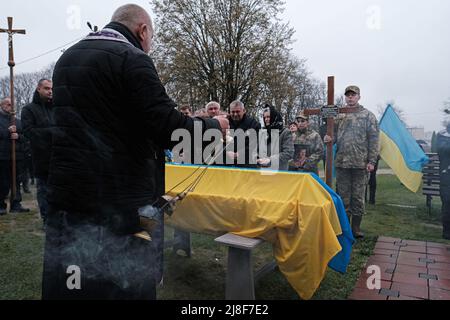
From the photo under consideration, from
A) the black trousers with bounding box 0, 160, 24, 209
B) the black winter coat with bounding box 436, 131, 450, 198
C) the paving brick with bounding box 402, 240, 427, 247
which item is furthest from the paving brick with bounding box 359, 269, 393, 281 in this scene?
the black trousers with bounding box 0, 160, 24, 209

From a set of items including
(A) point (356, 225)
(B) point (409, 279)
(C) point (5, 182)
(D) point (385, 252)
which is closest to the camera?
(B) point (409, 279)

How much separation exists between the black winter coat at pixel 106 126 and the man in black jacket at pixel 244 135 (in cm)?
302

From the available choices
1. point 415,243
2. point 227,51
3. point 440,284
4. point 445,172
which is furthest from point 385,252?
point 227,51

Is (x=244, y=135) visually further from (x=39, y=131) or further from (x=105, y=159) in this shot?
(x=105, y=159)

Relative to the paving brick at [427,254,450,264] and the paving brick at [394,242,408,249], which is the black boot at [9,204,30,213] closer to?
the paving brick at [394,242,408,249]

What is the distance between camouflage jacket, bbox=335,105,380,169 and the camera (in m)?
5.04

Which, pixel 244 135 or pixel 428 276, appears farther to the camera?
pixel 244 135

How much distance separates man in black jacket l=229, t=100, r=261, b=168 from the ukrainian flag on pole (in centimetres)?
401

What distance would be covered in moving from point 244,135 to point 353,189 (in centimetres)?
175

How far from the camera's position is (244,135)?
4.67m

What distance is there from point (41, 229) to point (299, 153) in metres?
4.34

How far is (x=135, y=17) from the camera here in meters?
1.80

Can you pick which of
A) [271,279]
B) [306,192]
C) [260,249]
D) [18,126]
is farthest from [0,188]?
[306,192]

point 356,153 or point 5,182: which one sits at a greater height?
point 356,153
